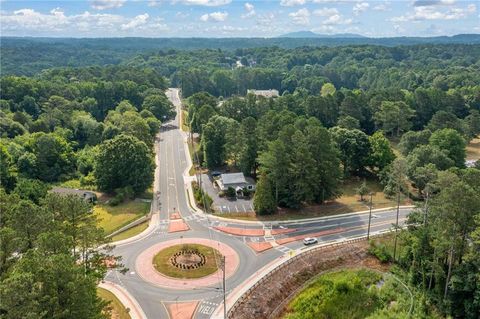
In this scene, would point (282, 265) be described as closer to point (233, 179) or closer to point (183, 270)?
point (183, 270)

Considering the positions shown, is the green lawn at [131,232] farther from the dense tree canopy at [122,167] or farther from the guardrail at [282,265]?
the guardrail at [282,265]

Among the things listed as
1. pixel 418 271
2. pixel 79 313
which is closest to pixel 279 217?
pixel 418 271

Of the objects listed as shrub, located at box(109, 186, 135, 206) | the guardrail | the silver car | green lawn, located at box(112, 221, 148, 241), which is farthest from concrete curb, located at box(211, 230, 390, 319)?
shrub, located at box(109, 186, 135, 206)

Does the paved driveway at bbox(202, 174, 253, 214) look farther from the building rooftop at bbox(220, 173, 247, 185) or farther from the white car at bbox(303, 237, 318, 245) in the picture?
the white car at bbox(303, 237, 318, 245)

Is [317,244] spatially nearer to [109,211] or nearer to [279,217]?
[279,217]

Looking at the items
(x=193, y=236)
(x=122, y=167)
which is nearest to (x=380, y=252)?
(x=193, y=236)

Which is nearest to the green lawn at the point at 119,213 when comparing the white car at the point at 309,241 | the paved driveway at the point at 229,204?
the paved driveway at the point at 229,204
